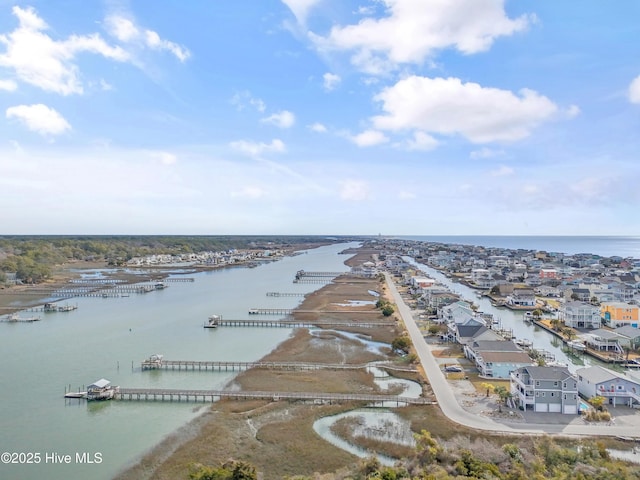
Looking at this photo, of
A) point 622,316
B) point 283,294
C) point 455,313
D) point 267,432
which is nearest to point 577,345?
point 455,313

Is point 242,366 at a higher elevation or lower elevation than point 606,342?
lower

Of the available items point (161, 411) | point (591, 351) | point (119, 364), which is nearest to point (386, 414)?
point (161, 411)

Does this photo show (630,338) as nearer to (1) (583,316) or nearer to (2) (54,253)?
(1) (583,316)

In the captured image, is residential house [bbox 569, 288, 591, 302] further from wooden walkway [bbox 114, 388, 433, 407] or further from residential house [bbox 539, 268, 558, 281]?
wooden walkway [bbox 114, 388, 433, 407]

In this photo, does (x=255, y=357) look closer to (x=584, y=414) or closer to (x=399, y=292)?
(x=584, y=414)

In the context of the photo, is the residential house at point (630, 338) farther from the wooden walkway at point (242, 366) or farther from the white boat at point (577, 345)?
the wooden walkway at point (242, 366)
